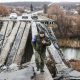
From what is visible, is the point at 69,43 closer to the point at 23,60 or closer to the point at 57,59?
the point at 23,60

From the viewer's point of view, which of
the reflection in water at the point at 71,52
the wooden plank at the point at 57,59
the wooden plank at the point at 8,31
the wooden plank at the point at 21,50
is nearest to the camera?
the wooden plank at the point at 57,59

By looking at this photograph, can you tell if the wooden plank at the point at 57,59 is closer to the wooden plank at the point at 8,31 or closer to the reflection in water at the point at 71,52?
the wooden plank at the point at 8,31

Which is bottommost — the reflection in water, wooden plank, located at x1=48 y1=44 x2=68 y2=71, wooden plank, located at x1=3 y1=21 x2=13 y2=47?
the reflection in water

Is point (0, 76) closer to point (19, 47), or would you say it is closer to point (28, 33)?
point (19, 47)

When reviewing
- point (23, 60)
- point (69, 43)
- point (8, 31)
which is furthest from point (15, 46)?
point (69, 43)

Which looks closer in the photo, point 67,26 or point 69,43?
point 69,43

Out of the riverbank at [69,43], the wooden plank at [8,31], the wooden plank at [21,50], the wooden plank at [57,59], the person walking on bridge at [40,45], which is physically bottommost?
the riverbank at [69,43]

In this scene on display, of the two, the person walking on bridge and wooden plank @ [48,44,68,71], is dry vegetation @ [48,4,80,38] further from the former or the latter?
the person walking on bridge

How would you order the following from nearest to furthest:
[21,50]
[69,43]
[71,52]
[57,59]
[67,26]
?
[57,59] < [21,50] < [71,52] < [69,43] < [67,26]

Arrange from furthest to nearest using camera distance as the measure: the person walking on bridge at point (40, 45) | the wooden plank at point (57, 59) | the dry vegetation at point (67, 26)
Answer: the dry vegetation at point (67, 26) → the wooden plank at point (57, 59) → the person walking on bridge at point (40, 45)

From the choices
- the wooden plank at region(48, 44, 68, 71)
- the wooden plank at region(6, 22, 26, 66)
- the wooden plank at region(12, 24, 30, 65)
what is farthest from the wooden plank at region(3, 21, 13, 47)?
the wooden plank at region(48, 44, 68, 71)

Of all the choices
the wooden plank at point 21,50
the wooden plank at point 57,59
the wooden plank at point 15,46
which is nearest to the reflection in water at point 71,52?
the wooden plank at point 15,46

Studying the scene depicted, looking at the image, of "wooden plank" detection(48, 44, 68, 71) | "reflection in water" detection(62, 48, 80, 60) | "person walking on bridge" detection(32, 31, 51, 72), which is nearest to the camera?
"person walking on bridge" detection(32, 31, 51, 72)

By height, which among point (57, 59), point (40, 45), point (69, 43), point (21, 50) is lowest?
point (69, 43)
